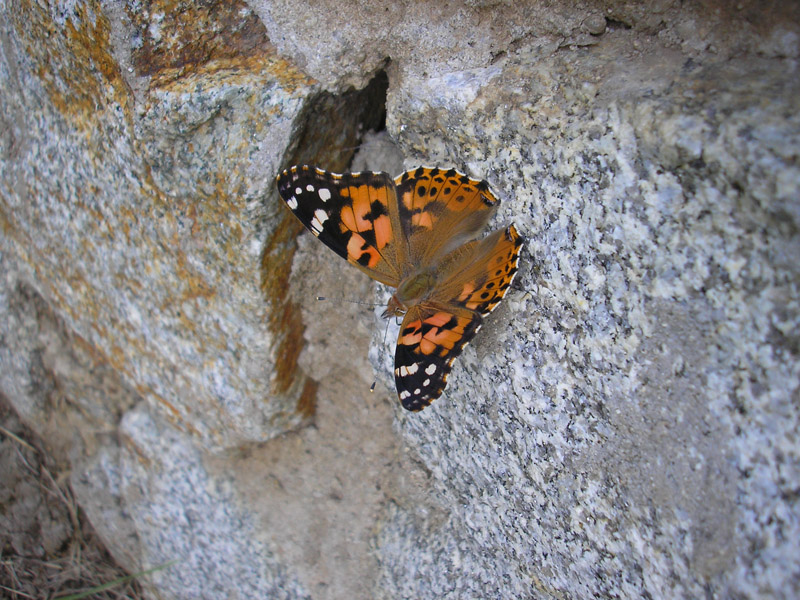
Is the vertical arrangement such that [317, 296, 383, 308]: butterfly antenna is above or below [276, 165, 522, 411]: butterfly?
below

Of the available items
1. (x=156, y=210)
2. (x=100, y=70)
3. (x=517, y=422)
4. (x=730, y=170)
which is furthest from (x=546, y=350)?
(x=100, y=70)

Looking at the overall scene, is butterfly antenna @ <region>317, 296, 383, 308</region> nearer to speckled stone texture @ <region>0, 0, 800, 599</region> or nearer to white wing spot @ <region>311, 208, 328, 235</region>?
speckled stone texture @ <region>0, 0, 800, 599</region>

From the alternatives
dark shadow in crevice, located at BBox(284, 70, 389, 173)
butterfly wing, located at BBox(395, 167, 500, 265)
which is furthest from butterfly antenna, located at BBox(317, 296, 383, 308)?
dark shadow in crevice, located at BBox(284, 70, 389, 173)

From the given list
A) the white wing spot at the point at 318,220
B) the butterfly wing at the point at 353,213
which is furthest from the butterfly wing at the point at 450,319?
the white wing spot at the point at 318,220

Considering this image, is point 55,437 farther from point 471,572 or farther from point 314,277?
point 471,572

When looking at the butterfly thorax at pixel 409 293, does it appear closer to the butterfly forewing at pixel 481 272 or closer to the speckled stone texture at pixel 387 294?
the butterfly forewing at pixel 481 272

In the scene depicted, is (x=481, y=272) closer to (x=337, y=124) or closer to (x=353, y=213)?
(x=353, y=213)
